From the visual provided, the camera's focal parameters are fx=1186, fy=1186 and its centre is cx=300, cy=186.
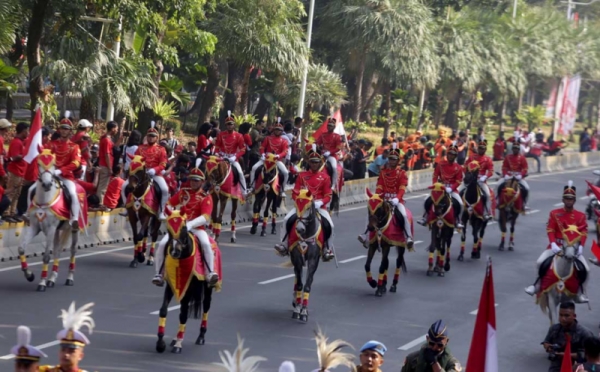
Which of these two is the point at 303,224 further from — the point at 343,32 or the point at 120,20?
the point at 343,32

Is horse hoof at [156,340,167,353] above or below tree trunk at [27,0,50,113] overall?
below

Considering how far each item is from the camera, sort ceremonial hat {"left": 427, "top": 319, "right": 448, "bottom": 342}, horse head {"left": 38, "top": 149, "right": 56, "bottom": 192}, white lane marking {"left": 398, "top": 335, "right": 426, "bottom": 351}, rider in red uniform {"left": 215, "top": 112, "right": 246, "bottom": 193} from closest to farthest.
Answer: ceremonial hat {"left": 427, "top": 319, "right": 448, "bottom": 342} → white lane marking {"left": 398, "top": 335, "right": 426, "bottom": 351} → horse head {"left": 38, "top": 149, "right": 56, "bottom": 192} → rider in red uniform {"left": 215, "top": 112, "right": 246, "bottom": 193}

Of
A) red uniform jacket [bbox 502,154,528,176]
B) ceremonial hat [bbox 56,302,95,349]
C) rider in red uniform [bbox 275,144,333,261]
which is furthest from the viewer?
red uniform jacket [bbox 502,154,528,176]

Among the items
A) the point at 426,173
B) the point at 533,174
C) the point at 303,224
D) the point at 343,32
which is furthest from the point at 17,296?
the point at 533,174

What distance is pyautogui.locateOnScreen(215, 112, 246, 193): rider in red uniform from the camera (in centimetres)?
2542

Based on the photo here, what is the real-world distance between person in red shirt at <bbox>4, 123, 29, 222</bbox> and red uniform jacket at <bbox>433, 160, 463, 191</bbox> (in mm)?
8078

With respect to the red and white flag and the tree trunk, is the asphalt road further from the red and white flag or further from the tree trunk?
the tree trunk

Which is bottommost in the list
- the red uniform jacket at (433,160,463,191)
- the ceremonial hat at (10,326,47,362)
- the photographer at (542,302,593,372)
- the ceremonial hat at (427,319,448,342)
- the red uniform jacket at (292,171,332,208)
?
the photographer at (542,302,593,372)

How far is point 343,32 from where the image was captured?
48438mm

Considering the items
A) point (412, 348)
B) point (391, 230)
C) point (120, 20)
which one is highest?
point (120, 20)

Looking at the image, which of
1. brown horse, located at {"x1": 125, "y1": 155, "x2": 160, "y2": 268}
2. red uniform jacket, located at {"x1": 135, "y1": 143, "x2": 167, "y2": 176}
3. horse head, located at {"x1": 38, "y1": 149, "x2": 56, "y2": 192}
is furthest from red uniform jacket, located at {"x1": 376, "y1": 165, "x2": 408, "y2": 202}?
horse head, located at {"x1": 38, "y1": 149, "x2": 56, "y2": 192}

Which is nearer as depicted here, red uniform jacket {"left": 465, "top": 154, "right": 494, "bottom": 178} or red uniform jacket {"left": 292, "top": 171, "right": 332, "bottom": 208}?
red uniform jacket {"left": 292, "top": 171, "right": 332, "bottom": 208}

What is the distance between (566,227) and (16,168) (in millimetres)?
10035

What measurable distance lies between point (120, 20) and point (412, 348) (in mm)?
14854
